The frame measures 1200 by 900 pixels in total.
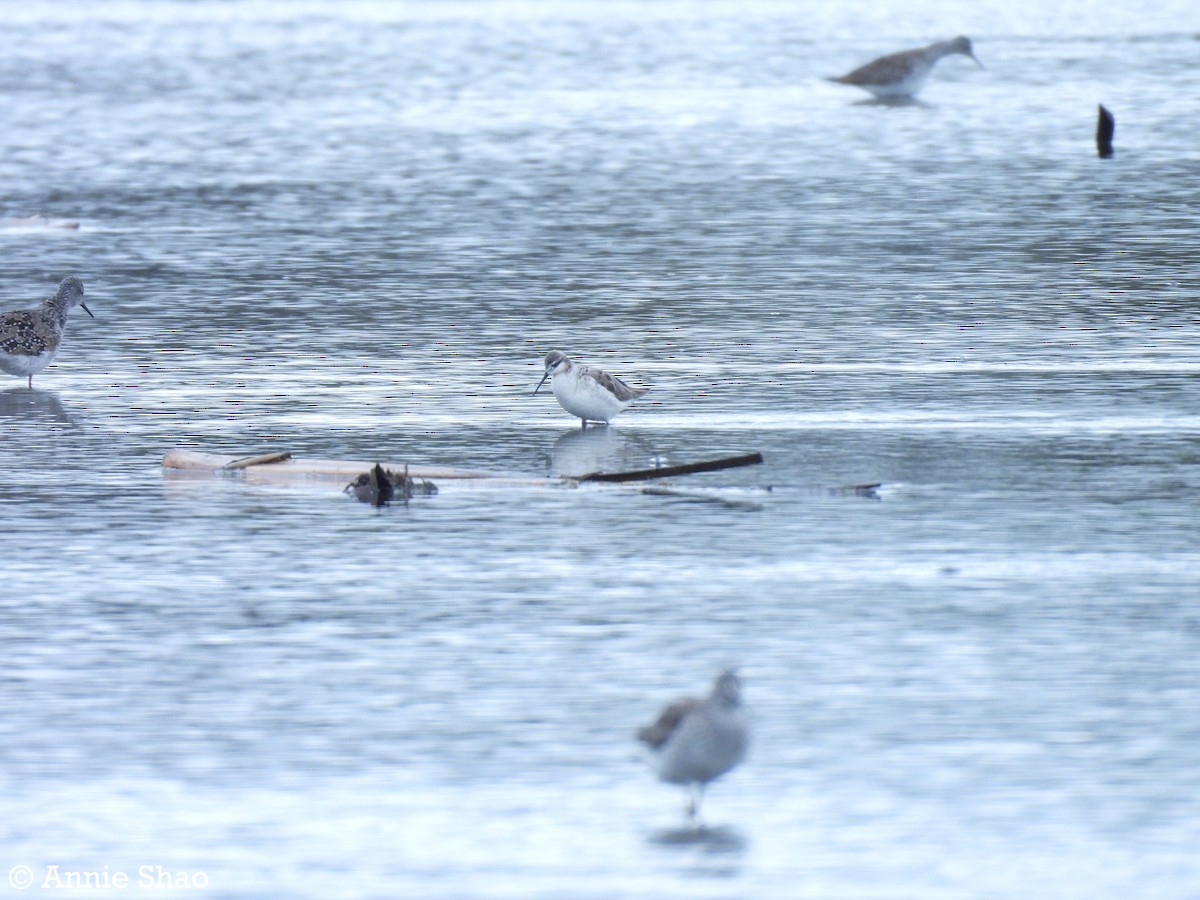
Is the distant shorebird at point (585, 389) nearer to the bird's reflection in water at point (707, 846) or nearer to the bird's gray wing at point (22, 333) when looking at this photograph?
the bird's gray wing at point (22, 333)

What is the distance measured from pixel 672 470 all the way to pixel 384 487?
133cm

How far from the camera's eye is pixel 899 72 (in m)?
40.3

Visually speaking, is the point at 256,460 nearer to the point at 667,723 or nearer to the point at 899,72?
the point at 667,723

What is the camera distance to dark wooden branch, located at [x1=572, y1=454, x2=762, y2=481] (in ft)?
39.3

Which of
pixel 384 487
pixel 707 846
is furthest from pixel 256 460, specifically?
pixel 707 846

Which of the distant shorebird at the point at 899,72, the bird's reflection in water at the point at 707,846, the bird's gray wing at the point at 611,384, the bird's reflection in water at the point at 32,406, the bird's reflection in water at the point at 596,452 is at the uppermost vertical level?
the bird's reflection in water at the point at 707,846

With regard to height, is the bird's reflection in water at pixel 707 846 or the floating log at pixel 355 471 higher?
the bird's reflection in water at pixel 707 846

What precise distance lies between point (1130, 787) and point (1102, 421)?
242 inches

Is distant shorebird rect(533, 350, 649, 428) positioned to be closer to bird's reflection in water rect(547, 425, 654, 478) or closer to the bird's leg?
bird's reflection in water rect(547, 425, 654, 478)

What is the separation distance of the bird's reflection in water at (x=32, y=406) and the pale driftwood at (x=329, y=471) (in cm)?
192

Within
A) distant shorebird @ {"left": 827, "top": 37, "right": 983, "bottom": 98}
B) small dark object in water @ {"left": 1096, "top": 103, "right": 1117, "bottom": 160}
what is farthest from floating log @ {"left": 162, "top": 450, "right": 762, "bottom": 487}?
distant shorebird @ {"left": 827, "top": 37, "right": 983, "bottom": 98}

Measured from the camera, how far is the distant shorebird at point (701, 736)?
7.04m

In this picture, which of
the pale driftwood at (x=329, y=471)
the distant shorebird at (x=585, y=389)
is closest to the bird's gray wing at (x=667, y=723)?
the pale driftwood at (x=329, y=471)

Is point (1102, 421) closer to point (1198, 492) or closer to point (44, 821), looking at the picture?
point (1198, 492)
